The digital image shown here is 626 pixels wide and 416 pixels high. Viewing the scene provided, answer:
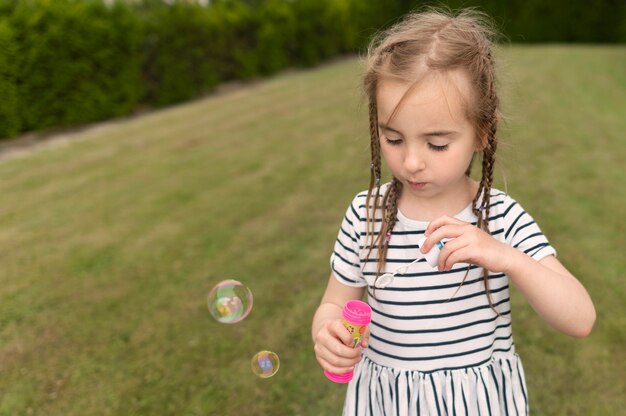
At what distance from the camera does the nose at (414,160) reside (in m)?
1.36

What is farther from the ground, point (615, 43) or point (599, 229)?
point (599, 229)

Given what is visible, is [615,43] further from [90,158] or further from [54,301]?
[54,301]

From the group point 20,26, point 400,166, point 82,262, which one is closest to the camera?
point 400,166

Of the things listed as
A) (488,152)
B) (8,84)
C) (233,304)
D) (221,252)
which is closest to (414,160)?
(488,152)

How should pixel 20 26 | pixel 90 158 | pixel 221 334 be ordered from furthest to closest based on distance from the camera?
pixel 20 26, pixel 90 158, pixel 221 334

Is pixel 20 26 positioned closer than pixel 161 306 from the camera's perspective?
No

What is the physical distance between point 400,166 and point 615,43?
18.7m

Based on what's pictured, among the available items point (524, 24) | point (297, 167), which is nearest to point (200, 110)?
point (297, 167)

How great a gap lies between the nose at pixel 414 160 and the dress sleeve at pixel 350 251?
0.97 ft

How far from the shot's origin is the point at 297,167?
646cm

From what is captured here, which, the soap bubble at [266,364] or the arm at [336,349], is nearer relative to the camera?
the arm at [336,349]

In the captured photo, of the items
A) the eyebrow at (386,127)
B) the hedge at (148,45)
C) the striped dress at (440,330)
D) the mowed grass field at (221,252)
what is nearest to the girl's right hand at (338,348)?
the striped dress at (440,330)

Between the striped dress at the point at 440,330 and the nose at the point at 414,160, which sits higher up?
the nose at the point at 414,160

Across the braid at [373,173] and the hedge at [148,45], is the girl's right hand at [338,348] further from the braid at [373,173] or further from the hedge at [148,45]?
the hedge at [148,45]
